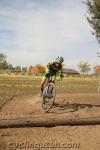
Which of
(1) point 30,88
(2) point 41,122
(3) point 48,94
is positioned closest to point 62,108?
(3) point 48,94

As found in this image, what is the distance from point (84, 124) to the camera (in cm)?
1062

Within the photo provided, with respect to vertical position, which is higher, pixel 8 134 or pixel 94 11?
pixel 94 11

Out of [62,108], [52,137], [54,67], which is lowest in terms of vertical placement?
[52,137]

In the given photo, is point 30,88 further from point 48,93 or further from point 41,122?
point 41,122

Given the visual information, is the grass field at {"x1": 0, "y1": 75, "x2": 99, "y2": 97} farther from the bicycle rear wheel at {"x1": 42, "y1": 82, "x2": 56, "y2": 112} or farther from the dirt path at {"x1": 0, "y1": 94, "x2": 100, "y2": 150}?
A: the dirt path at {"x1": 0, "y1": 94, "x2": 100, "y2": 150}

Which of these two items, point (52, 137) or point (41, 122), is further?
point (41, 122)

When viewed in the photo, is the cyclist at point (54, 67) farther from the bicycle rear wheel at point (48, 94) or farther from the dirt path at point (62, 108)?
the dirt path at point (62, 108)

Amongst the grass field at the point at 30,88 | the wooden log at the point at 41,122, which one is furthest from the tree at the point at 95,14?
the wooden log at the point at 41,122

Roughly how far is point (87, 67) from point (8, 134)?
15186cm

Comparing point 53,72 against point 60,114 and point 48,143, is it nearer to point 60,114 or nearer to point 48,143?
point 60,114

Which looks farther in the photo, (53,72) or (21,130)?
(53,72)

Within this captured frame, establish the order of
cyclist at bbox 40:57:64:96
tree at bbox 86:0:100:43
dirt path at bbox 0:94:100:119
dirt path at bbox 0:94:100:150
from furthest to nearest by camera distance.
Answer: tree at bbox 86:0:100:43 → cyclist at bbox 40:57:64:96 → dirt path at bbox 0:94:100:119 → dirt path at bbox 0:94:100:150

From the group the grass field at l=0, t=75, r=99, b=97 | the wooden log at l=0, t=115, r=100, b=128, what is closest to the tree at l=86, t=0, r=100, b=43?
the grass field at l=0, t=75, r=99, b=97

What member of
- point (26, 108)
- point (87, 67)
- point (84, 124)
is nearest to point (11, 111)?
point (26, 108)
